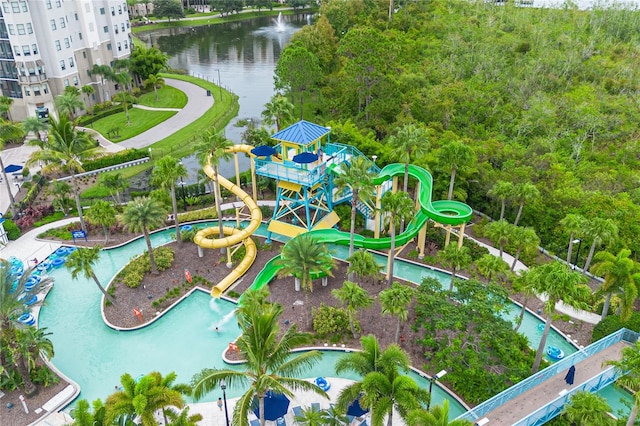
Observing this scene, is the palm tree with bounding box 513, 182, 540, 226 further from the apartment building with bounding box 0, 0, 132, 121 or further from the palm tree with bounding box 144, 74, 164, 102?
the apartment building with bounding box 0, 0, 132, 121

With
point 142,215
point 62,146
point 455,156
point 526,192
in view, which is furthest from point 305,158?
A: point 62,146

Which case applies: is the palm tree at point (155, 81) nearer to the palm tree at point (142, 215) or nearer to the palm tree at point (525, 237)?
the palm tree at point (142, 215)

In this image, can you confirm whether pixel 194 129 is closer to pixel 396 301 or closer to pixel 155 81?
pixel 155 81

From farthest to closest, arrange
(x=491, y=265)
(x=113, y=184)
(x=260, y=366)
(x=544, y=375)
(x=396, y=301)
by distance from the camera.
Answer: (x=113, y=184) → (x=491, y=265) → (x=396, y=301) → (x=544, y=375) → (x=260, y=366)

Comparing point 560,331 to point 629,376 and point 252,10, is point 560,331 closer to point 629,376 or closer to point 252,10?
point 629,376

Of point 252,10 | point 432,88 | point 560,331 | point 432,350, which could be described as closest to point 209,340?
point 432,350

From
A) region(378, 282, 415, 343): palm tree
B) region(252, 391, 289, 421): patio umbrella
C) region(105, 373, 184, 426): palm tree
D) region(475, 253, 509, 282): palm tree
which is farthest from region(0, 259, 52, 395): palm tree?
region(475, 253, 509, 282): palm tree
